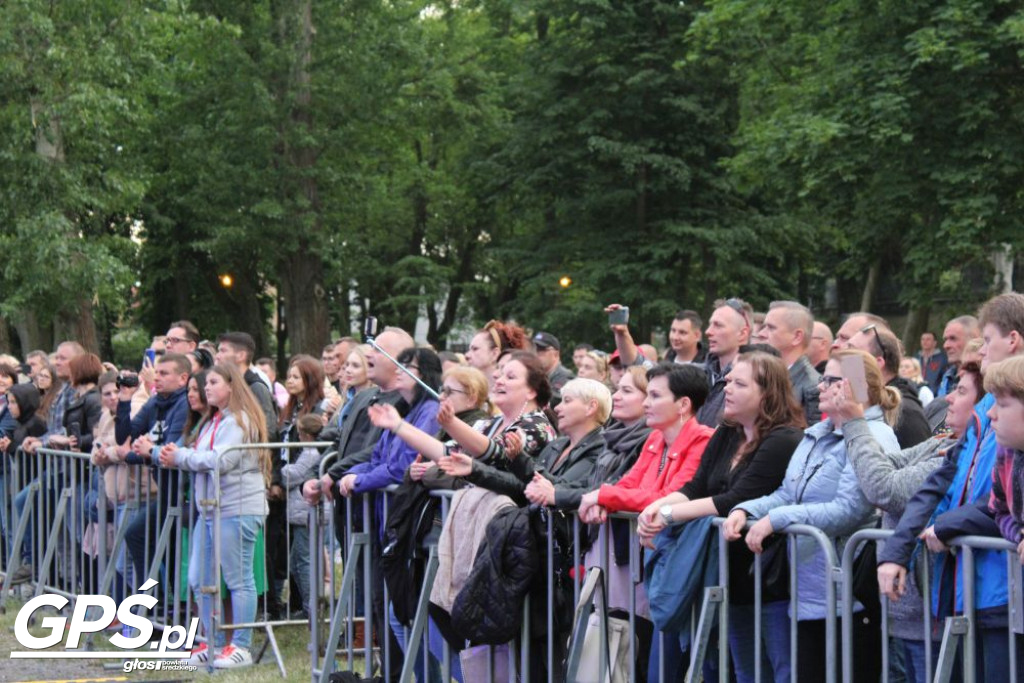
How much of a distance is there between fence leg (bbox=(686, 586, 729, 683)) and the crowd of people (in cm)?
10

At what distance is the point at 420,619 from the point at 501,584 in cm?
89

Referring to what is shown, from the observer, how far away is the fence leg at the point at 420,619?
7.18m

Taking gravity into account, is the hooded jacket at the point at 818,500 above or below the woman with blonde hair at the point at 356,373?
below

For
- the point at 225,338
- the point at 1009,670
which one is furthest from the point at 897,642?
the point at 225,338

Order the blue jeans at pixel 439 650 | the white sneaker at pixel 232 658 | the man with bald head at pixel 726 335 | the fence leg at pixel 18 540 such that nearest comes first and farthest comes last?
1. the blue jeans at pixel 439 650
2. the man with bald head at pixel 726 335
3. the white sneaker at pixel 232 658
4. the fence leg at pixel 18 540

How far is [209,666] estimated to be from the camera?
9.14 meters

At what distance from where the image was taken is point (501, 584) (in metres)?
6.54

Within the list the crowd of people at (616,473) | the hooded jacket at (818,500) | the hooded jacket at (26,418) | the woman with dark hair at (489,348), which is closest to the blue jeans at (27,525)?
the hooded jacket at (26,418)

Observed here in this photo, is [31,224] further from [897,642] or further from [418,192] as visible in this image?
[897,642]

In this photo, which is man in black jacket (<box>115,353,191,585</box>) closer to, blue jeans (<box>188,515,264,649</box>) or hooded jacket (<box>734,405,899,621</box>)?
blue jeans (<box>188,515,264,649</box>)

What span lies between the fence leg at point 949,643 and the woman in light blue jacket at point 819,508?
569 mm

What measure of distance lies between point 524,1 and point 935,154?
1275 cm

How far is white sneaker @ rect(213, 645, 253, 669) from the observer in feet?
30.1

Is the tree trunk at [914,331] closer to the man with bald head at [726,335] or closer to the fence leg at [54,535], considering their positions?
the fence leg at [54,535]
